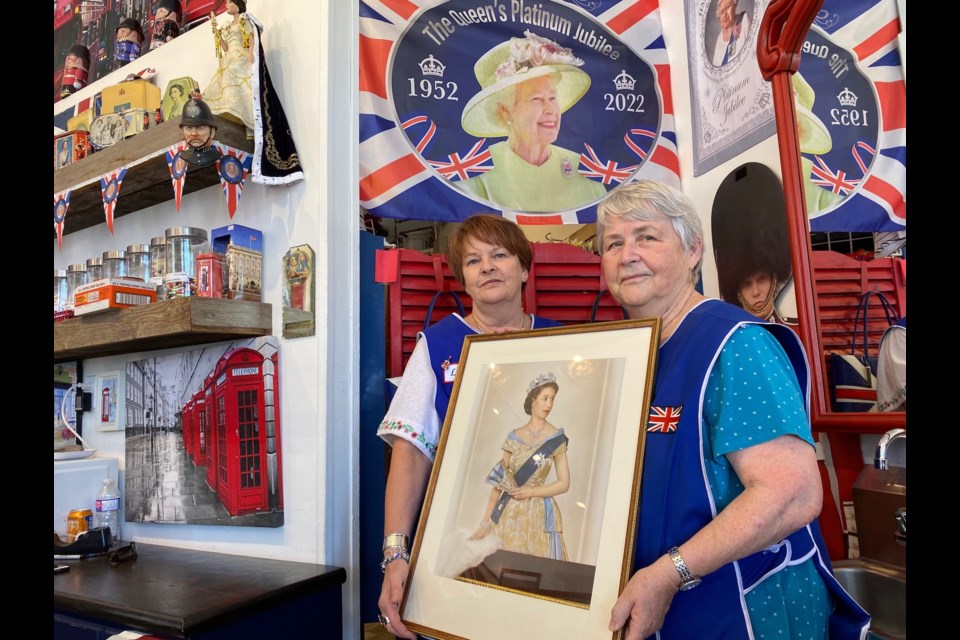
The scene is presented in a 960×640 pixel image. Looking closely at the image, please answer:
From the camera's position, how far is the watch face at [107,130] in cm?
256

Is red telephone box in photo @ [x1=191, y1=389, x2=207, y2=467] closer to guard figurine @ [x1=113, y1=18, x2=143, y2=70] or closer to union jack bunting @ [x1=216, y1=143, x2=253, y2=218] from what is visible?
union jack bunting @ [x1=216, y1=143, x2=253, y2=218]

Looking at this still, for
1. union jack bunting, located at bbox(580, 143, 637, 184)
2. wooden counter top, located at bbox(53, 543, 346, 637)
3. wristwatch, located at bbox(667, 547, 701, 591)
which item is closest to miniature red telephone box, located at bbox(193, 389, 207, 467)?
wooden counter top, located at bbox(53, 543, 346, 637)

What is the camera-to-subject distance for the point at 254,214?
242cm

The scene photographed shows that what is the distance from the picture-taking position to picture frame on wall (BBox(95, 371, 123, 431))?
282cm

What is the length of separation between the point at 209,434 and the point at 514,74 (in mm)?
1831

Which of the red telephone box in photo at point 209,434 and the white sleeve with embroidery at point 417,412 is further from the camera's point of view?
the red telephone box in photo at point 209,434

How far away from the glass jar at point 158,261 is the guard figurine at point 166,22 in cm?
103

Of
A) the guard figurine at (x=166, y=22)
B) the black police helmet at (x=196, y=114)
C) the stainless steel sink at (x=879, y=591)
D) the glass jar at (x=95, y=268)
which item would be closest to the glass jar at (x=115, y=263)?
the glass jar at (x=95, y=268)

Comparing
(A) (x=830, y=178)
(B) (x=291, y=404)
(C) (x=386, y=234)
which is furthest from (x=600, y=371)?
(C) (x=386, y=234)

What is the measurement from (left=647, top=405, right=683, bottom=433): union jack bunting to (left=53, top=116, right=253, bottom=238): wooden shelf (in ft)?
5.56

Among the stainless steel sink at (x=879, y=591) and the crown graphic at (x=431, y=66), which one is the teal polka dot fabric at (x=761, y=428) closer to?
the stainless steel sink at (x=879, y=591)

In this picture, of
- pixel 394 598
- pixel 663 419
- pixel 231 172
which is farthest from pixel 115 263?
pixel 663 419
